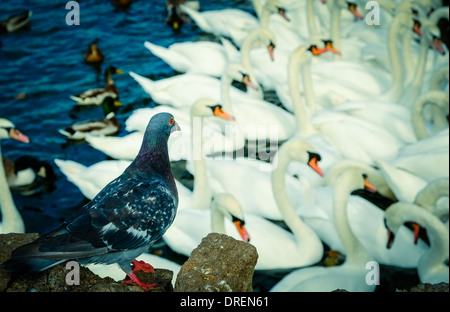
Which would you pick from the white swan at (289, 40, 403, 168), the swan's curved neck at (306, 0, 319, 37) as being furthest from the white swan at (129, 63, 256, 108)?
the swan's curved neck at (306, 0, 319, 37)

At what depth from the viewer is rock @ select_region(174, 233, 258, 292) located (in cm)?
315

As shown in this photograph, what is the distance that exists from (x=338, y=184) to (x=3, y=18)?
346 inches

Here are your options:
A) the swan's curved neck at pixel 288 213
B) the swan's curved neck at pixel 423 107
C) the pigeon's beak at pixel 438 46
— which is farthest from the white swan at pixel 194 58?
the swan's curved neck at pixel 288 213

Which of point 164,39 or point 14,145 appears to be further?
point 164,39

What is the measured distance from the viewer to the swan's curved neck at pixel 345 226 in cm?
689

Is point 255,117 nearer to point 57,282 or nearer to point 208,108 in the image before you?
point 208,108

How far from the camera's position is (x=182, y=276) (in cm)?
321

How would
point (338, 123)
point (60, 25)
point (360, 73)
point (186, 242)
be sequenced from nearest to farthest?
1. point (186, 242)
2. point (338, 123)
3. point (360, 73)
4. point (60, 25)

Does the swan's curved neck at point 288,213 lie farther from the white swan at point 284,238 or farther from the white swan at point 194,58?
the white swan at point 194,58

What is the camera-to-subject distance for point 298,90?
9586mm

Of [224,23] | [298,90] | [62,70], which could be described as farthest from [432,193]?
[224,23]

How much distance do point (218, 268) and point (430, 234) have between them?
405 centimetres
